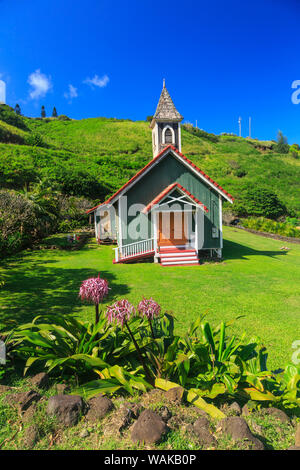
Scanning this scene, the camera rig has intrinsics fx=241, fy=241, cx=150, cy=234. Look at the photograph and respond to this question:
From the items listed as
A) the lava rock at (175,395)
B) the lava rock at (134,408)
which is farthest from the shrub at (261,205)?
the lava rock at (134,408)

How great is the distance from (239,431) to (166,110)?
16.8 meters

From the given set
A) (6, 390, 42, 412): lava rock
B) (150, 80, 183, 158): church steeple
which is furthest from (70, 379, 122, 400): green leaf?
(150, 80, 183, 158): church steeple

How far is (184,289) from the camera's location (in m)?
8.23

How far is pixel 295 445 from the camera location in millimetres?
2291

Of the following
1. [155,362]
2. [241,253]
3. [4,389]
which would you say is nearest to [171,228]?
[241,253]

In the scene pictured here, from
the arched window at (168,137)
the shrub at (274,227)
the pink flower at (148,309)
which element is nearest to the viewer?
the pink flower at (148,309)

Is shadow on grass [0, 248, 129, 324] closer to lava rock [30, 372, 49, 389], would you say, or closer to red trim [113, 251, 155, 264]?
lava rock [30, 372, 49, 389]

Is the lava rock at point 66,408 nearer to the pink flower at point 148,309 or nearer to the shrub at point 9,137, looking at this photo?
the pink flower at point 148,309

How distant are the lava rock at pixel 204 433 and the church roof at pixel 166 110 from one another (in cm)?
1591

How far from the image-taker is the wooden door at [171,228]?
14.2 m

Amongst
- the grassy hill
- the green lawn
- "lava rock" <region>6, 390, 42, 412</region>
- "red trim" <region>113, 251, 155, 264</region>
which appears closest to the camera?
"lava rock" <region>6, 390, 42, 412</region>

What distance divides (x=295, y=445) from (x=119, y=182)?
3177cm

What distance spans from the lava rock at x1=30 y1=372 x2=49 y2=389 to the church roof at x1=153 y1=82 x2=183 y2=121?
50.7 ft

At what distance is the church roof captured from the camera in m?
15.5
